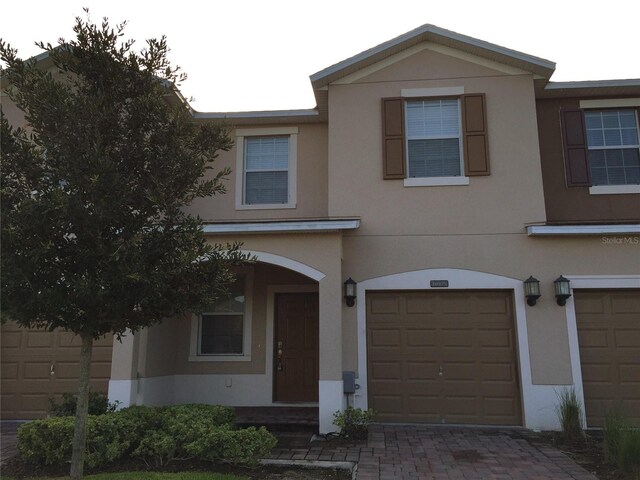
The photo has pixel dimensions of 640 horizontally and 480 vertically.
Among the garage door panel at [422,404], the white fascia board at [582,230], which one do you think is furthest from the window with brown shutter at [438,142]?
the garage door panel at [422,404]

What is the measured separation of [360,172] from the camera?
9.35 m

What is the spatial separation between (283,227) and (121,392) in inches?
147

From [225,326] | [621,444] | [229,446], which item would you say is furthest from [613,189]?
[229,446]

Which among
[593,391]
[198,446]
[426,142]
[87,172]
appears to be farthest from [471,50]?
[198,446]

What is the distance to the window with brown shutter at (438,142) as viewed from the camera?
9.17m

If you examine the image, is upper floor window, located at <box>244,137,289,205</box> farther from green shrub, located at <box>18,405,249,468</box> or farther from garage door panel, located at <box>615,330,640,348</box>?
garage door panel, located at <box>615,330,640,348</box>

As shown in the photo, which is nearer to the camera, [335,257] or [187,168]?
[187,168]

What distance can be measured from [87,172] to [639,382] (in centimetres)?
869

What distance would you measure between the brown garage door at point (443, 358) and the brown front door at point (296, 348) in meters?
1.61

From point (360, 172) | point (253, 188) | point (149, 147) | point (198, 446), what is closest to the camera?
point (149, 147)

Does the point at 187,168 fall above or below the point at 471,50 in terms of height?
below

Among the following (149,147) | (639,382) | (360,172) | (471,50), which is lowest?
(639,382)

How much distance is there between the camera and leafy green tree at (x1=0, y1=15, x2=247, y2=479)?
4.54m

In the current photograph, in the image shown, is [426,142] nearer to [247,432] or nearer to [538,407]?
[538,407]
